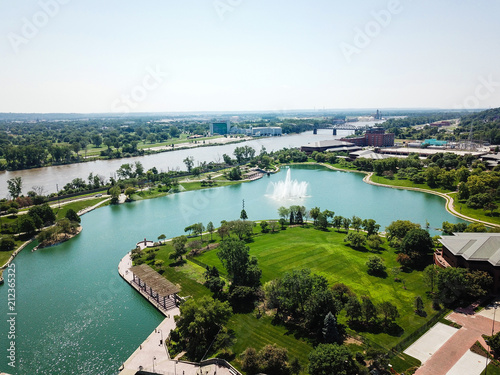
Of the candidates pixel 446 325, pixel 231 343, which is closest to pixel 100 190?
pixel 231 343

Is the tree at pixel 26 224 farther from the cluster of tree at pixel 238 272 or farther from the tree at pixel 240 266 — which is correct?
the tree at pixel 240 266

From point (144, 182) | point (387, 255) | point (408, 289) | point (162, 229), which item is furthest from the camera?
point (144, 182)

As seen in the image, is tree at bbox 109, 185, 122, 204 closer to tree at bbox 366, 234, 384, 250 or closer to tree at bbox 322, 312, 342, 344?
tree at bbox 366, 234, 384, 250

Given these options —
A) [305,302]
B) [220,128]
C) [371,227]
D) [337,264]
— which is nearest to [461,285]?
[337,264]

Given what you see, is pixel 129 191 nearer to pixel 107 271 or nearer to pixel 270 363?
pixel 107 271

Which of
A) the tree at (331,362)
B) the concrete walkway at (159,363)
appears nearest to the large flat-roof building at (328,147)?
the concrete walkway at (159,363)

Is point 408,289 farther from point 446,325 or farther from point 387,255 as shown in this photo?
point 387,255
